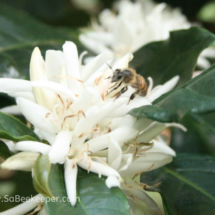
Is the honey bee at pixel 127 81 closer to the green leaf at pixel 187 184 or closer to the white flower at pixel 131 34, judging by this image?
the green leaf at pixel 187 184

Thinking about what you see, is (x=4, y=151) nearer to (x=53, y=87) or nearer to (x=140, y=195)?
(x=53, y=87)

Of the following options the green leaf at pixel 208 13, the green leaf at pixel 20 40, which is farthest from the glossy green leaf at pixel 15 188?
the green leaf at pixel 208 13

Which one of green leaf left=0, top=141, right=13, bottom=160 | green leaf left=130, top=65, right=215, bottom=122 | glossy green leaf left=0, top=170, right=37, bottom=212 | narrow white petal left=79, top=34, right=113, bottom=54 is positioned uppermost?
green leaf left=130, top=65, right=215, bottom=122

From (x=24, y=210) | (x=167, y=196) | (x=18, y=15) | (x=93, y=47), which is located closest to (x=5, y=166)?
(x=24, y=210)

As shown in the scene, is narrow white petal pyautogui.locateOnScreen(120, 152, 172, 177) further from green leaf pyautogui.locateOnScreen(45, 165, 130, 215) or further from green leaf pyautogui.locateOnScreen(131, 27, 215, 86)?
green leaf pyautogui.locateOnScreen(131, 27, 215, 86)

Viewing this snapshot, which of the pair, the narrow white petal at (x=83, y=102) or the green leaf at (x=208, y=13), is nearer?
the narrow white petal at (x=83, y=102)

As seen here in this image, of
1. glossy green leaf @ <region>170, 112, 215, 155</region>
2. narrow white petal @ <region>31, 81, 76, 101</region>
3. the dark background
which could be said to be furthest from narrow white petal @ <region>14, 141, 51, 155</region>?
the dark background
